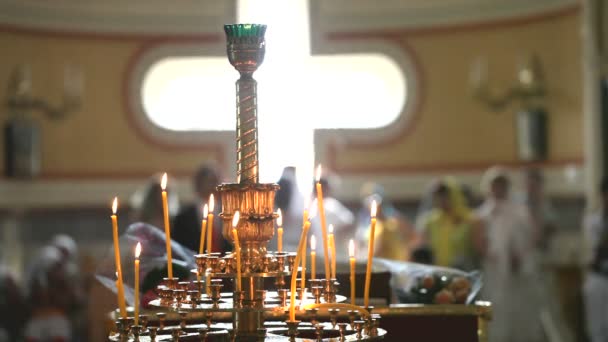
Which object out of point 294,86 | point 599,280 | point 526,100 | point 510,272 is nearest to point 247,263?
point 599,280

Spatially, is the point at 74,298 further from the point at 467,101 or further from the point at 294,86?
the point at 467,101

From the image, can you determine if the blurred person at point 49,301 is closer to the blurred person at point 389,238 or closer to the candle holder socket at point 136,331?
the blurred person at point 389,238

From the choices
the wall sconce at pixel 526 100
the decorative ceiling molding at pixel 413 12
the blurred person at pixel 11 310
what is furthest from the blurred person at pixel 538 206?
the blurred person at pixel 11 310

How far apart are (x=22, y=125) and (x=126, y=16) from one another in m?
1.60

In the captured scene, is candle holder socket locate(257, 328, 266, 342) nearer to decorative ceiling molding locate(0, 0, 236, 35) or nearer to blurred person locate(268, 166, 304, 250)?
blurred person locate(268, 166, 304, 250)

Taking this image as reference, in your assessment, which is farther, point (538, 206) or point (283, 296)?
point (538, 206)

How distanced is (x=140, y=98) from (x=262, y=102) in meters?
1.47

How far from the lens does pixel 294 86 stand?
13430mm

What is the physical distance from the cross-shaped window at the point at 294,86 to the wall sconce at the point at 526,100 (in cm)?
89

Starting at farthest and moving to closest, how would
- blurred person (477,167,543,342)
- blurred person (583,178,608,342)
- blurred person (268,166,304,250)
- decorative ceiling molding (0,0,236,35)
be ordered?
decorative ceiling molding (0,0,236,35) → blurred person (477,167,543,342) → blurred person (583,178,608,342) → blurred person (268,166,304,250)

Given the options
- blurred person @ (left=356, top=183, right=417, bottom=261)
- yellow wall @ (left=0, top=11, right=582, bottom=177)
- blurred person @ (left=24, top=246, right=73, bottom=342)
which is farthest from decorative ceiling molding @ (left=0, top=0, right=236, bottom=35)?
blurred person @ (left=356, top=183, right=417, bottom=261)

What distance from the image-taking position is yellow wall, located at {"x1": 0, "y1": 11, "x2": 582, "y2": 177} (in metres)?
13.1

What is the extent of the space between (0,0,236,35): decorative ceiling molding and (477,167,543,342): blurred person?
438 centimetres

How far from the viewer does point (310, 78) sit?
13.8 m
